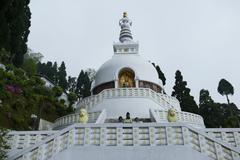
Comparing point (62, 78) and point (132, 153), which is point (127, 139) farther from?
point (62, 78)

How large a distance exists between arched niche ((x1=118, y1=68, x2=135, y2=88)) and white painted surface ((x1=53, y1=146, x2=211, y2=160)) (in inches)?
539

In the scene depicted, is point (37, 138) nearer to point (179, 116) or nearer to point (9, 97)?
point (179, 116)

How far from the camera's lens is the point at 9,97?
72.7 ft

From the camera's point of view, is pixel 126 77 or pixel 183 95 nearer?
pixel 126 77

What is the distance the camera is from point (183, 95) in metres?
32.5

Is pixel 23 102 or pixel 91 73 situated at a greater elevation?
pixel 91 73

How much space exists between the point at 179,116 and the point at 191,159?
770cm

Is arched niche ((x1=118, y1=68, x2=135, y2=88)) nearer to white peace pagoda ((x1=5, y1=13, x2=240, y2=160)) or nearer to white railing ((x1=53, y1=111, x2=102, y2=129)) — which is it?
white railing ((x1=53, y1=111, x2=102, y2=129))

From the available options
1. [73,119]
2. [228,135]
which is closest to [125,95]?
[73,119]

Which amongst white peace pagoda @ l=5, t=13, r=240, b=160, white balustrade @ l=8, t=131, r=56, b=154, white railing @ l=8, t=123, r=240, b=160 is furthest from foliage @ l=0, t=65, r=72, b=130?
white railing @ l=8, t=123, r=240, b=160

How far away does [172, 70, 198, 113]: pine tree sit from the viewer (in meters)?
30.3

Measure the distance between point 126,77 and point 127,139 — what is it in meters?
14.5

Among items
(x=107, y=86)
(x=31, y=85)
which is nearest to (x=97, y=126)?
(x=107, y=86)

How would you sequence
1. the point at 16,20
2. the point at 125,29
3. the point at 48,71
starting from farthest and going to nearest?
the point at 48,71
the point at 125,29
the point at 16,20
